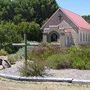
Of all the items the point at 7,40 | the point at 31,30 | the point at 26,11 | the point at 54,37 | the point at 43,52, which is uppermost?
the point at 26,11

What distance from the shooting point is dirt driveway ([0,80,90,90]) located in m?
13.9

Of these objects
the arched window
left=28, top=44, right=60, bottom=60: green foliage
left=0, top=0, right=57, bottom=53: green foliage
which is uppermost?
left=0, top=0, right=57, bottom=53: green foliage

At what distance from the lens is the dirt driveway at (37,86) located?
45.6 ft

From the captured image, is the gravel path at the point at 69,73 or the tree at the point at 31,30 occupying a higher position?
the tree at the point at 31,30

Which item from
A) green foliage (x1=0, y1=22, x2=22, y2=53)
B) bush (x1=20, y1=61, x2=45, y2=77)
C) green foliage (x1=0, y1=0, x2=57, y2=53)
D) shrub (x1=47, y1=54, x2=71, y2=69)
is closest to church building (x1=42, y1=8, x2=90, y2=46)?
green foliage (x1=0, y1=0, x2=57, y2=53)

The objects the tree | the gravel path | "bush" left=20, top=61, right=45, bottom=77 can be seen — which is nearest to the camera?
"bush" left=20, top=61, right=45, bottom=77

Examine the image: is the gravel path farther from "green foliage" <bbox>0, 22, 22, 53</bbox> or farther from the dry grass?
"green foliage" <bbox>0, 22, 22, 53</bbox>

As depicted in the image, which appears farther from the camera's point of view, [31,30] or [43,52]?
[31,30]

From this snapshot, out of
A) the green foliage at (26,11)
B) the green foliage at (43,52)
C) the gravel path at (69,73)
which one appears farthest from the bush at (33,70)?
the green foliage at (26,11)

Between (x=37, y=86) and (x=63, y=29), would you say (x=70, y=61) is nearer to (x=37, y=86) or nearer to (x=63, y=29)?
(x=37, y=86)

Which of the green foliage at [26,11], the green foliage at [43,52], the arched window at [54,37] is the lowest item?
the arched window at [54,37]

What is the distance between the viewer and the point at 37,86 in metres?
14.5

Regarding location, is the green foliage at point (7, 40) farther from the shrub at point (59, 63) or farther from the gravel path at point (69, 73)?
the gravel path at point (69, 73)

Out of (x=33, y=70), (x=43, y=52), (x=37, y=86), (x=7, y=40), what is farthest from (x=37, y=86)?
(x=7, y=40)
